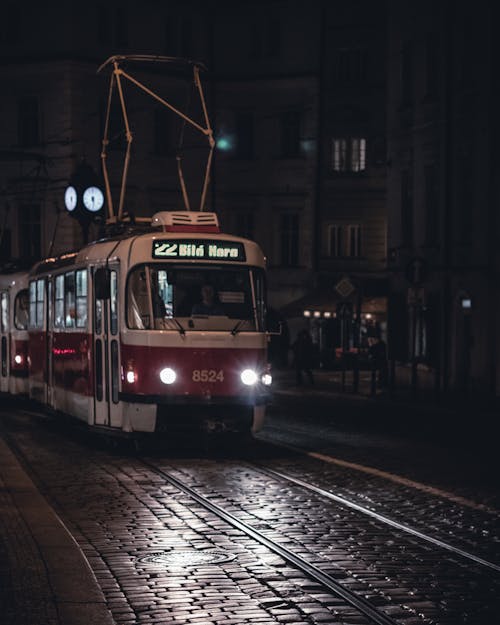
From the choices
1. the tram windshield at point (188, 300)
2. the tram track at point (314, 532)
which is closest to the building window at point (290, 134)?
the tram windshield at point (188, 300)

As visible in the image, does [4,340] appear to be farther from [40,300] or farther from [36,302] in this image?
[40,300]

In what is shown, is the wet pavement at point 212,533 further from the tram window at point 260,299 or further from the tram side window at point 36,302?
the tram side window at point 36,302

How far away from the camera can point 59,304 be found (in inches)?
878

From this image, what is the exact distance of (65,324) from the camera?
21.6m

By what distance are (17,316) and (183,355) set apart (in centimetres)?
1064

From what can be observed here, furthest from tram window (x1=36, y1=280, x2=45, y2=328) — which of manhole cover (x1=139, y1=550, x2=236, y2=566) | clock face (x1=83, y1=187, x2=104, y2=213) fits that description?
clock face (x1=83, y1=187, x2=104, y2=213)

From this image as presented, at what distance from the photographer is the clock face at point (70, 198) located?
45.7 m

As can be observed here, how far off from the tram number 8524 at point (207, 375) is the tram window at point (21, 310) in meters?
9.25

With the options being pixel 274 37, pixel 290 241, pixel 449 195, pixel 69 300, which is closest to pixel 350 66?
pixel 274 37

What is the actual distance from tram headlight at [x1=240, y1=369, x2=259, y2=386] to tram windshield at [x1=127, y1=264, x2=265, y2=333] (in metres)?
0.53

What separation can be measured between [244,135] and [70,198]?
1052 cm

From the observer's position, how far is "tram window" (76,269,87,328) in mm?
20062

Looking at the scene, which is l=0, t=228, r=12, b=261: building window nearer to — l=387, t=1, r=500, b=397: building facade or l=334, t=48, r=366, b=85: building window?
l=334, t=48, r=366, b=85: building window

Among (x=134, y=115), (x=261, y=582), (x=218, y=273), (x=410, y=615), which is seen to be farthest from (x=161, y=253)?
(x=134, y=115)
